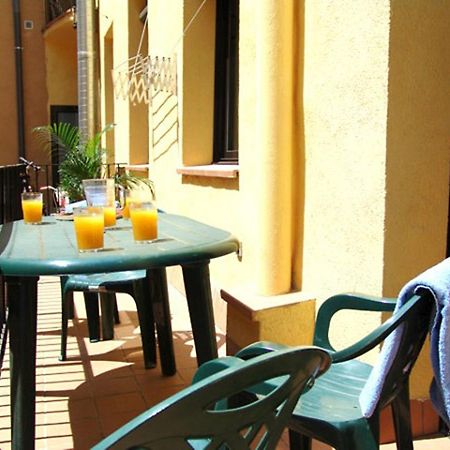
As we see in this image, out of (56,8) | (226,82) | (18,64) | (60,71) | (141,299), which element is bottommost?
(141,299)

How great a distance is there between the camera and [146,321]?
357 cm

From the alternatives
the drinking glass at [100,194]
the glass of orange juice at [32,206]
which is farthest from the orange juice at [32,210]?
the drinking glass at [100,194]

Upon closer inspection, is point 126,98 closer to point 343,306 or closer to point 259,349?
point 343,306

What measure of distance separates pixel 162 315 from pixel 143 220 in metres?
1.23

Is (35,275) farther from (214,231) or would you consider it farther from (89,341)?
(89,341)

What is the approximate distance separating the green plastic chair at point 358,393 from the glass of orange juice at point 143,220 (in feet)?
2.55

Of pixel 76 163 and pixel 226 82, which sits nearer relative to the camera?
pixel 226 82

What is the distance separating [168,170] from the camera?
5.64 metres

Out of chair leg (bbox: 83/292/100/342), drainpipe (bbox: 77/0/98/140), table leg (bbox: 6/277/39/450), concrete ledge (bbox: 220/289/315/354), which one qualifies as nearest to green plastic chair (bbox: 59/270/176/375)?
chair leg (bbox: 83/292/100/342)

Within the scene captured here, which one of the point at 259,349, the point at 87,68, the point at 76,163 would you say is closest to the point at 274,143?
the point at 259,349

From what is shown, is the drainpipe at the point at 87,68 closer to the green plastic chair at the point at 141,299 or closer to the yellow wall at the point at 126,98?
the yellow wall at the point at 126,98

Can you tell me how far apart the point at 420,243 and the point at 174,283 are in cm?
337

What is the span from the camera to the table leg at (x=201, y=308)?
99.4 inches

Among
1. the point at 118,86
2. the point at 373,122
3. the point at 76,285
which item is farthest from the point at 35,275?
the point at 118,86
